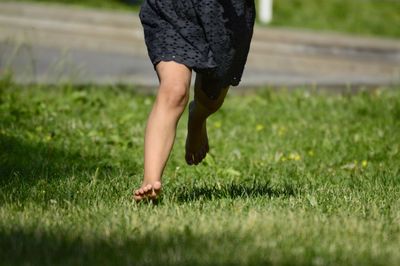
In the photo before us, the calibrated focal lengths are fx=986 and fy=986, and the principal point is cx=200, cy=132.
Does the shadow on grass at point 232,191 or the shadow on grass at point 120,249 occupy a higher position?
the shadow on grass at point 120,249

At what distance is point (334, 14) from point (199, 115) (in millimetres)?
12743

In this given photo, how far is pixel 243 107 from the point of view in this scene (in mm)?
8359

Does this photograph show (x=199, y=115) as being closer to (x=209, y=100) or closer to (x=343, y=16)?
(x=209, y=100)

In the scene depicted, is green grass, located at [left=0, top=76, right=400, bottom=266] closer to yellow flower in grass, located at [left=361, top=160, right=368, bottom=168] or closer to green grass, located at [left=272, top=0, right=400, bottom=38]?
yellow flower in grass, located at [left=361, top=160, right=368, bottom=168]

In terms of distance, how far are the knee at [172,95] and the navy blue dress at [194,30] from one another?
0.40 feet

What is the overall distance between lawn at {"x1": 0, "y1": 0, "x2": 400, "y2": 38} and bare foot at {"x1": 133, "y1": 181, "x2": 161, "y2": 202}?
36.2 feet

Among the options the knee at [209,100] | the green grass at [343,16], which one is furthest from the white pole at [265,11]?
the knee at [209,100]

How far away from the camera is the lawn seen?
1580cm

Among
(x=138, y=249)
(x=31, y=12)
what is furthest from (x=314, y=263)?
(x=31, y=12)

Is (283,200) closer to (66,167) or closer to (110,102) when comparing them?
(66,167)

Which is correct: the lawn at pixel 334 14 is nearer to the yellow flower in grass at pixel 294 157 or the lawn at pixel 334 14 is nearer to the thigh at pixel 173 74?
the yellow flower in grass at pixel 294 157

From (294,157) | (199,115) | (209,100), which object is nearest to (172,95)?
(209,100)

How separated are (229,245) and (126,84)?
18.5ft

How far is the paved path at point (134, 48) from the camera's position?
1106cm
